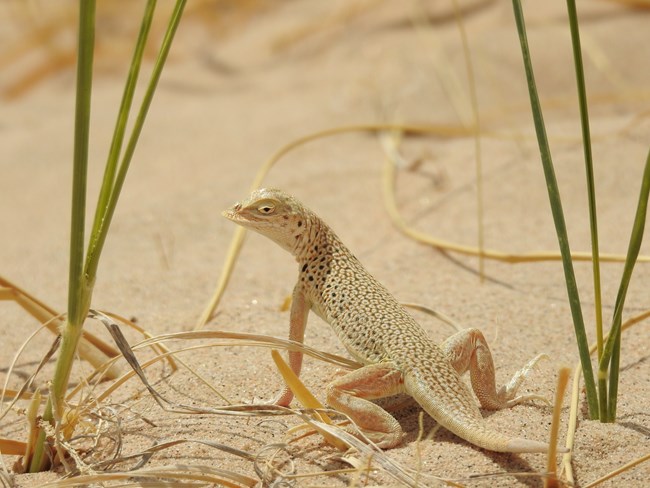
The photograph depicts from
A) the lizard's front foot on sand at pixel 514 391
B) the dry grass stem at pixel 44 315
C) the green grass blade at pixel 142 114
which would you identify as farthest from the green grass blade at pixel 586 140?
the dry grass stem at pixel 44 315

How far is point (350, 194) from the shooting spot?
16.1 ft

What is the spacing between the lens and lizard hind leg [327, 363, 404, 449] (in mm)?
2062

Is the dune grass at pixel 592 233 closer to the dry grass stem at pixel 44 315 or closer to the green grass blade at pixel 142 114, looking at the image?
the green grass blade at pixel 142 114

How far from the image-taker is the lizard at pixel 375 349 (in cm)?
205

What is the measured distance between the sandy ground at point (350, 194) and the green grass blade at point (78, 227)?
0.24 metres

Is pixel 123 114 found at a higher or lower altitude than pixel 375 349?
higher

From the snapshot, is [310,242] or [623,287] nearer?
[623,287]

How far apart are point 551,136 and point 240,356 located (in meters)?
2.97

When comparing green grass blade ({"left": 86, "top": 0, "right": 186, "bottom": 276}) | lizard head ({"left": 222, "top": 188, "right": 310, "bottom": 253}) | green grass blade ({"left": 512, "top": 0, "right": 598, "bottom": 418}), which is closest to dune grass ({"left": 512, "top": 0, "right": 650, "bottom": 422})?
green grass blade ({"left": 512, "top": 0, "right": 598, "bottom": 418})

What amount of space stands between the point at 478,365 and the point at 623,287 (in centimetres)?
48

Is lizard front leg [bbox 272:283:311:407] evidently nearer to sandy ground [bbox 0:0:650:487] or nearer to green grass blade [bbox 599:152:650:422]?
sandy ground [bbox 0:0:650:487]

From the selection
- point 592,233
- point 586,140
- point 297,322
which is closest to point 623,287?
point 592,233

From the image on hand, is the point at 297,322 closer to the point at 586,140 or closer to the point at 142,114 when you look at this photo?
the point at 142,114

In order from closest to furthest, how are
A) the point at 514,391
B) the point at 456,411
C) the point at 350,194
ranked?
the point at 456,411 < the point at 514,391 < the point at 350,194
